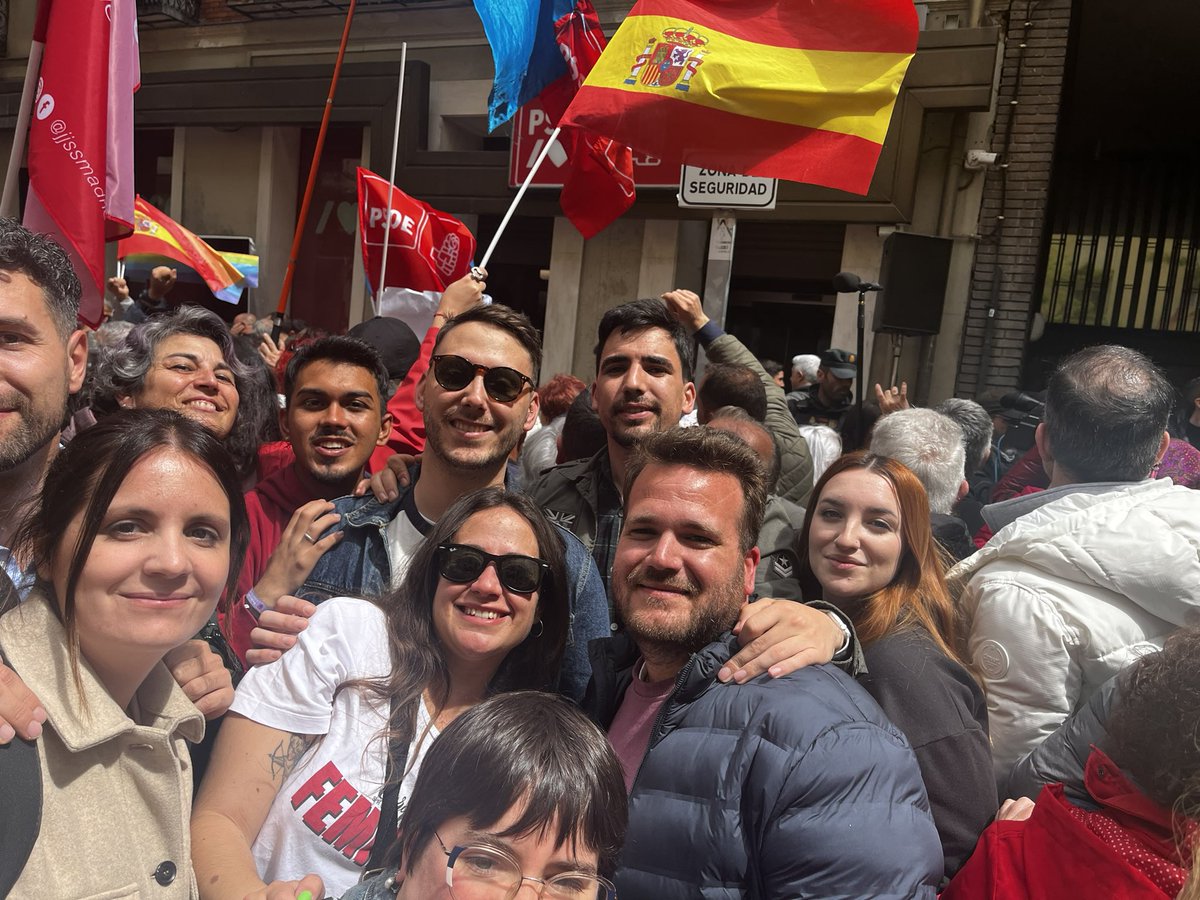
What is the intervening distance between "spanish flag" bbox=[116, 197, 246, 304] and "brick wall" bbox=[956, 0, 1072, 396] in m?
6.84

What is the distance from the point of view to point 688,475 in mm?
2080

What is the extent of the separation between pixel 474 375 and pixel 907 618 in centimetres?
137

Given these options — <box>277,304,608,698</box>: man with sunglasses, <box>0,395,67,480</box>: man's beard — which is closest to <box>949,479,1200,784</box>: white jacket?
<box>277,304,608,698</box>: man with sunglasses

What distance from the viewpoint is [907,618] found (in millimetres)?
2416

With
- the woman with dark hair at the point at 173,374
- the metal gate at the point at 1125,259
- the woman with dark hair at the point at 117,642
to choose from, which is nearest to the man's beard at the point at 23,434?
the woman with dark hair at the point at 117,642

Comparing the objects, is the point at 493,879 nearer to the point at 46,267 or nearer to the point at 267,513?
the point at 46,267

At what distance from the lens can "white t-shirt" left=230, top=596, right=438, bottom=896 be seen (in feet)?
5.87

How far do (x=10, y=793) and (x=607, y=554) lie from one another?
2.05 meters

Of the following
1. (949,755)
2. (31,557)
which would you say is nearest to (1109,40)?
(949,755)

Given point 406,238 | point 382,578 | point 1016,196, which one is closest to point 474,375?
point 382,578

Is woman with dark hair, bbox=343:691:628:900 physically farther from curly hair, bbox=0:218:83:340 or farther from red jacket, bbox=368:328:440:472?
red jacket, bbox=368:328:440:472

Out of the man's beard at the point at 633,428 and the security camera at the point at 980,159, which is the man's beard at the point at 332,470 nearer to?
the man's beard at the point at 633,428

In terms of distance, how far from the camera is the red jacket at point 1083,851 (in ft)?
4.84

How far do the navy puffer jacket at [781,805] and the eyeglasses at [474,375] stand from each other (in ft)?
4.17
